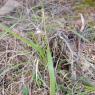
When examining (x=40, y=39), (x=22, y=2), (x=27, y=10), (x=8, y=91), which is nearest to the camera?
(x=8, y=91)

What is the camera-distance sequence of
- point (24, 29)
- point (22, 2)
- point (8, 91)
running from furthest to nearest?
1. point (22, 2)
2. point (24, 29)
3. point (8, 91)

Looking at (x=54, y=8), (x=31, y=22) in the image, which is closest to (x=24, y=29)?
(x=31, y=22)

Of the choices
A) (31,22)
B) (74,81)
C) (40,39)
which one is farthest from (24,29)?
(74,81)

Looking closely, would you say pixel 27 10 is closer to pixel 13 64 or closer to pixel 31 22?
pixel 31 22

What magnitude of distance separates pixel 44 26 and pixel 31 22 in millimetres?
174

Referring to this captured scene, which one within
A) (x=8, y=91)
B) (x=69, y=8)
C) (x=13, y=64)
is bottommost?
(x=8, y=91)

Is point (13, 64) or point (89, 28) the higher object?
point (89, 28)

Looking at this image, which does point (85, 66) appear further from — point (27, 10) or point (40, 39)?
point (27, 10)

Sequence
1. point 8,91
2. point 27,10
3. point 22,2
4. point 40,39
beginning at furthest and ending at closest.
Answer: point 22,2 → point 27,10 → point 40,39 → point 8,91

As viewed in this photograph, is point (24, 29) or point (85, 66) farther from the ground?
point (24, 29)

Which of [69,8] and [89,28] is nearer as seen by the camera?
[89,28]

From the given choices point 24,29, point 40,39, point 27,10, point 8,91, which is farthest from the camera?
point 27,10

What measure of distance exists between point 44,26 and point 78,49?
26 cm

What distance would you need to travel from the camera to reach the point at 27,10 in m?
2.04
